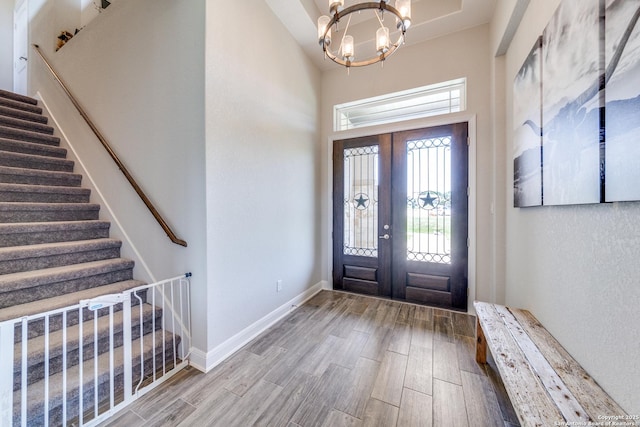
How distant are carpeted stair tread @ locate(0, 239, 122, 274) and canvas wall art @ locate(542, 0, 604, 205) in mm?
3726

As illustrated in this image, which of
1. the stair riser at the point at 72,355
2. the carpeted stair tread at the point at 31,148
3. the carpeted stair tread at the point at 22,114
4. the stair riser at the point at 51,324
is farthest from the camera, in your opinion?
the carpeted stair tread at the point at 22,114

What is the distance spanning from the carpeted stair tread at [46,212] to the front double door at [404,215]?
3026 mm

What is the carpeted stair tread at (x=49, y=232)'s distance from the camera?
2.07 metres

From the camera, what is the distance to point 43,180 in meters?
2.75

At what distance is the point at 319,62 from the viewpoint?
3.56 m

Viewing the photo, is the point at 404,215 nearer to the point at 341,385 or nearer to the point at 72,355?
the point at 341,385

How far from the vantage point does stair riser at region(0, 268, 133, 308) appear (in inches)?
69.0

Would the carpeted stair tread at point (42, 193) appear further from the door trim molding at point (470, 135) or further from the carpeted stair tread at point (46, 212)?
A: the door trim molding at point (470, 135)

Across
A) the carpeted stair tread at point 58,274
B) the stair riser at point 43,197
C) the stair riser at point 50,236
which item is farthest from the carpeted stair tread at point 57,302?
the stair riser at point 43,197

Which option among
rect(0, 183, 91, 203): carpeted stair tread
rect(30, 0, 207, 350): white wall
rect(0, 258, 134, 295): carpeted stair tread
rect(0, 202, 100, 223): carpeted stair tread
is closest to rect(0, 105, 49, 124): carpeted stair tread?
rect(30, 0, 207, 350): white wall

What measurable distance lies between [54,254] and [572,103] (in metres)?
3.91

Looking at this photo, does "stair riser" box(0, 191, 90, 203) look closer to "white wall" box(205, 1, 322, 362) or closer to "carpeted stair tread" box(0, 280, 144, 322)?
"carpeted stair tread" box(0, 280, 144, 322)

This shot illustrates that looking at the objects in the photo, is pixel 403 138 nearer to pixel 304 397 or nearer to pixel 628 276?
pixel 628 276

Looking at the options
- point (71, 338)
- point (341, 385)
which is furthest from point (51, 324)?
point (341, 385)
